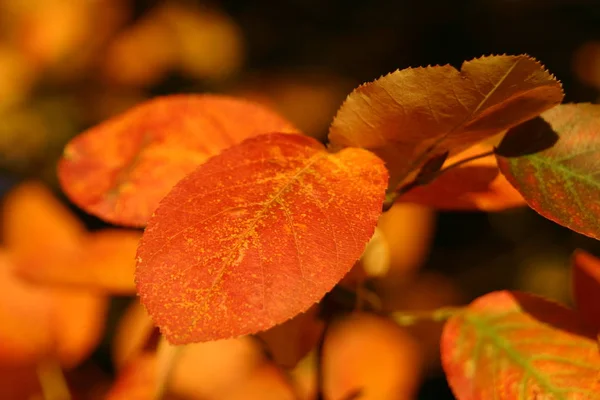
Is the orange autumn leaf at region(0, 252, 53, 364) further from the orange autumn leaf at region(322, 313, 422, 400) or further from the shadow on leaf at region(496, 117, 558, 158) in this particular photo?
the shadow on leaf at region(496, 117, 558, 158)

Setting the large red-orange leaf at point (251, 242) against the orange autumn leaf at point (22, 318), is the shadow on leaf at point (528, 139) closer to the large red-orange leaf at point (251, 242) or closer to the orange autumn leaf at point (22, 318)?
the large red-orange leaf at point (251, 242)

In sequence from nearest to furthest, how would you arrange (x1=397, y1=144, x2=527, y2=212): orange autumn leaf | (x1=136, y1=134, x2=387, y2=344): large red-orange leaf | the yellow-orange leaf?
(x1=136, y1=134, x2=387, y2=344): large red-orange leaf
(x1=397, y1=144, x2=527, y2=212): orange autumn leaf
the yellow-orange leaf

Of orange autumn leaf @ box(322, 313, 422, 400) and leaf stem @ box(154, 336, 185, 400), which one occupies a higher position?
leaf stem @ box(154, 336, 185, 400)

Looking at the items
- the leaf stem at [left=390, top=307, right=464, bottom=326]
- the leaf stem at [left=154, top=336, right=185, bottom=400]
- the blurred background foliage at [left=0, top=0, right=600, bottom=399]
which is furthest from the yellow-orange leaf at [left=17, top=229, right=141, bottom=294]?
the blurred background foliage at [left=0, top=0, right=600, bottom=399]

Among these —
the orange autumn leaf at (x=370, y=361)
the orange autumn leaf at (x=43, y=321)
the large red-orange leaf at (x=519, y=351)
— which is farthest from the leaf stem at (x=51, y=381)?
the large red-orange leaf at (x=519, y=351)

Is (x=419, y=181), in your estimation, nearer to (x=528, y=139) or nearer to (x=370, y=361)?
(x=528, y=139)

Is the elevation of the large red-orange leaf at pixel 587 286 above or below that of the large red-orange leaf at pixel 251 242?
below
